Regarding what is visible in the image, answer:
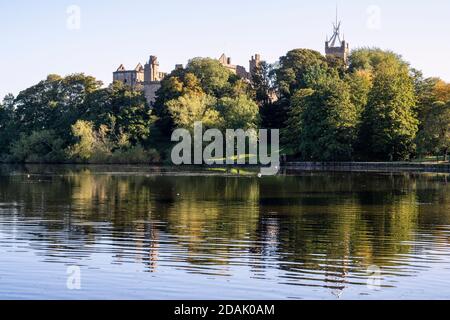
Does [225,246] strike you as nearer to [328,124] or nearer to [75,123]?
[328,124]

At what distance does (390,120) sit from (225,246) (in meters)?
61.0

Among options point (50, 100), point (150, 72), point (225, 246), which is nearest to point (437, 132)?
→ point (225, 246)

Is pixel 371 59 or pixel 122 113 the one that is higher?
pixel 371 59

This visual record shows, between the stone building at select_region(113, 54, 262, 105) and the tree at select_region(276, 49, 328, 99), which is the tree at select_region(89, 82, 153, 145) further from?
the stone building at select_region(113, 54, 262, 105)

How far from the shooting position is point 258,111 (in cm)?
9438

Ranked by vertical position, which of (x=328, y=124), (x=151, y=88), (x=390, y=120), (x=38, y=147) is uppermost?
(x=151, y=88)

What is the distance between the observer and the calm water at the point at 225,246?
48.3 ft

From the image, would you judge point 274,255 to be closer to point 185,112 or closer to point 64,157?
point 185,112

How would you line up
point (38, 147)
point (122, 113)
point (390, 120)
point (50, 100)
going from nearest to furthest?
point (390, 120), point (122, 113), point (38, 147), point (50, 100)

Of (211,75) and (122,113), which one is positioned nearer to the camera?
(122,113)

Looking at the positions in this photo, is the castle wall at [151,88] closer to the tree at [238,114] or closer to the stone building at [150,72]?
the stone building at [150,72]

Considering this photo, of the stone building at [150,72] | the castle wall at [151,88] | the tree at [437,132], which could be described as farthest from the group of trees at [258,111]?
the stone building at [150,72]

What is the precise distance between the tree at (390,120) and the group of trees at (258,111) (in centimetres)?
11

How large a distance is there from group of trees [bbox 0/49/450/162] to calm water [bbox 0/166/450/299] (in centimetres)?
4251
